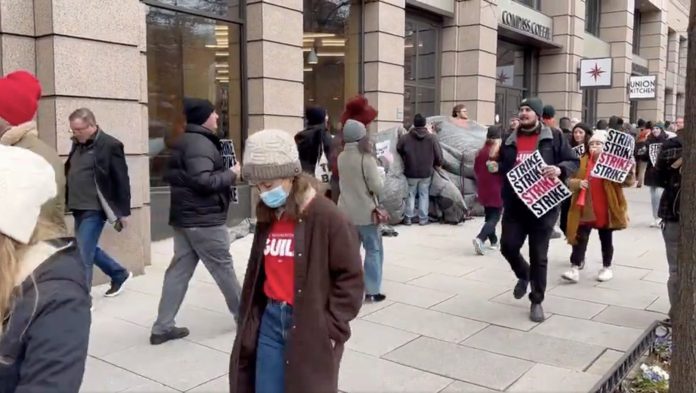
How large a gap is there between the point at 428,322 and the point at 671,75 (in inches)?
1286

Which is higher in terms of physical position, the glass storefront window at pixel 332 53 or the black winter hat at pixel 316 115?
the glass storefront window at pixel 332 53

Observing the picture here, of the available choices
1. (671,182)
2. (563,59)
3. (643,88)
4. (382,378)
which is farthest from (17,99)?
(643,88)

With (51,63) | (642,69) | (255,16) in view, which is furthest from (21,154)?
(642,69)

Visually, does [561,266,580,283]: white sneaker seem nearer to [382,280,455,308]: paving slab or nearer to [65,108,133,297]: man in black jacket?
[382,280,455,308]: paving slab

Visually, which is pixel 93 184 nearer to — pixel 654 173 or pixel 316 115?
pixel 316 115

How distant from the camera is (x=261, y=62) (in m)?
10.1

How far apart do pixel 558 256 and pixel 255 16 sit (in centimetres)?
577

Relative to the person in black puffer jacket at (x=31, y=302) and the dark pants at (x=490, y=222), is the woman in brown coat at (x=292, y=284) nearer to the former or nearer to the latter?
the person in black puffer jacket at (x=31, y=302)

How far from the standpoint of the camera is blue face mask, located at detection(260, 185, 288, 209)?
2.80 metres

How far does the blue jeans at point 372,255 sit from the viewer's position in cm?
611

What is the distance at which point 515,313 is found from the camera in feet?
19.4

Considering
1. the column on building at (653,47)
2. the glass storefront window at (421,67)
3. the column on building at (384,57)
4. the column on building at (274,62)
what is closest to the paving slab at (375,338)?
the column on building at (274,62)

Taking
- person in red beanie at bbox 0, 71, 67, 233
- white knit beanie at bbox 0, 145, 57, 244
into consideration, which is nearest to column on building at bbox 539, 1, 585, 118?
person in red beanie at bbox 0, 71, 67, 233

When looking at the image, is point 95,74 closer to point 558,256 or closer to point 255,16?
point 255,16
